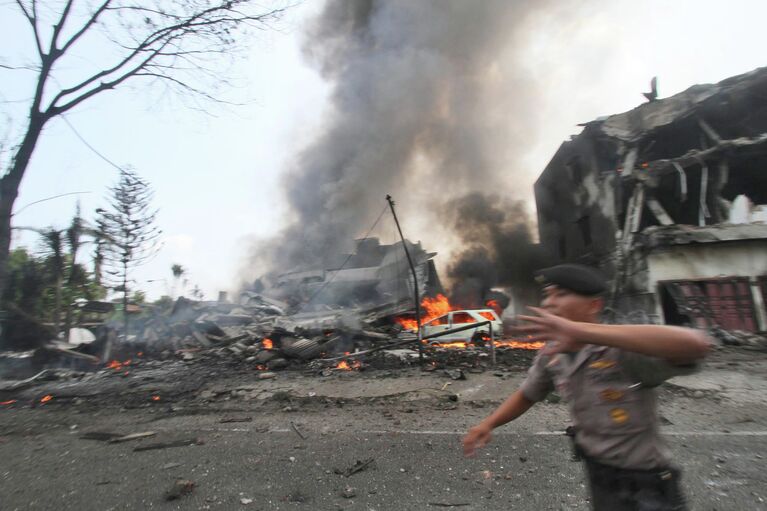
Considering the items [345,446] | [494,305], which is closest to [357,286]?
[494,305]

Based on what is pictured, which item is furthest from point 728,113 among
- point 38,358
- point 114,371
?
point 38,358

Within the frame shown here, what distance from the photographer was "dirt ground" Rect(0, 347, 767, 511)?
3318 millimetres

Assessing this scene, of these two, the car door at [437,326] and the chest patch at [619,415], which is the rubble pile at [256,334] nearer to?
the car door at [437,326]

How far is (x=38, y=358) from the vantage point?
11.3 metres

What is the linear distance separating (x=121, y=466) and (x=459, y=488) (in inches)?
135

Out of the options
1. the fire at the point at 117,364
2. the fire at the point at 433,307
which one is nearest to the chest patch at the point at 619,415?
the fire at the point at 117,364

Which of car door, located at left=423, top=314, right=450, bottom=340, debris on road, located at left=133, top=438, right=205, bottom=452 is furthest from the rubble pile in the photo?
debris on road, located at left=133, top=438, right=205, bottom=452

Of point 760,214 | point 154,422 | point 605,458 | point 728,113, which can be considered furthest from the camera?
point 728,113

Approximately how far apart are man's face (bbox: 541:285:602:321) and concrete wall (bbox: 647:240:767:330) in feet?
42.2

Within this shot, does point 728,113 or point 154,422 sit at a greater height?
point 728,113

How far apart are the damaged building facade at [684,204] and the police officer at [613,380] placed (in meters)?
12.5

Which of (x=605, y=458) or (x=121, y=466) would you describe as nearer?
(x=605, y=458)

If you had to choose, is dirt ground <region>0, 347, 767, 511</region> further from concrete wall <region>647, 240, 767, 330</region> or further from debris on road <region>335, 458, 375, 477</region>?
concrete wall <region>647, 240, 767, 330</region>

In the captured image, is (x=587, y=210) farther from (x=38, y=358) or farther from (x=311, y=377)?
(x=38, y=358)
